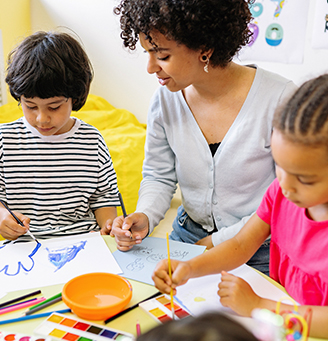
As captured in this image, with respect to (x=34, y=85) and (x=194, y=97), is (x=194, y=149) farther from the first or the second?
(x=34, y=85)

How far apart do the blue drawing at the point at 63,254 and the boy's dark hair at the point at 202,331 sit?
1.99 feet

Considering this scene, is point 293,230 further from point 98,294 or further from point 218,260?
Answer: point 98,294

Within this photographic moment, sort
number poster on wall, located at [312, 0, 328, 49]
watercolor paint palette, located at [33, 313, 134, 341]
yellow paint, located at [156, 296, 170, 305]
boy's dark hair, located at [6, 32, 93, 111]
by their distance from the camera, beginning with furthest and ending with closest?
number poster on wall, located at [312, 0, 328, 49]
boy's dark hair, located at [6, 32, 93, 111]
yellow paint, located at [156, 296, 170, 305]
watercolor paint palette, located at [33, 313, 134, 341]

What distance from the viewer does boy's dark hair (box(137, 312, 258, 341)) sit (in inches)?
10.6

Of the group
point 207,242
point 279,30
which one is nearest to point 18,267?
point 207,242

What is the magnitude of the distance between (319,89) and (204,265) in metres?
0.41

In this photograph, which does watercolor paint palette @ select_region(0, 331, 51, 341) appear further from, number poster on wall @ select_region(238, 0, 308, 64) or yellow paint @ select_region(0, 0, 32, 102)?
yellow paint @ select_region(0, 0, 32, 102)

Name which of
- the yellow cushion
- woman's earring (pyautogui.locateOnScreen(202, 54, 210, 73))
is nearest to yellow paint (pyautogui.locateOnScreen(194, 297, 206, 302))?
woman's earring (pyautogui.locateOnScreen(202, 54, 210, 73))

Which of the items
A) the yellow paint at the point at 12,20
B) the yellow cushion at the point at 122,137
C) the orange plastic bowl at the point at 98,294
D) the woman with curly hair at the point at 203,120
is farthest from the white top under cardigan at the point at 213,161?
the yellow paint at the point at 12,20

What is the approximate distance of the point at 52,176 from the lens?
118cm

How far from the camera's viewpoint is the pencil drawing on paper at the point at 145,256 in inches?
33.6

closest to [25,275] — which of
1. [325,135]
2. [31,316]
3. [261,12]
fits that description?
[31,316]

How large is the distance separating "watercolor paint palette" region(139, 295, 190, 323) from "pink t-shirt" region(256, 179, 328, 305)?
0.81 feet

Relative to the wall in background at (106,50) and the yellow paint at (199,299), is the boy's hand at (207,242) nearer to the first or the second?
the yellow paint at (199,299)
